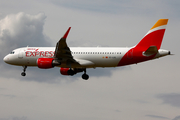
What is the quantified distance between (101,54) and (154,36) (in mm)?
9250

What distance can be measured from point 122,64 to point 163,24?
9.42 meters

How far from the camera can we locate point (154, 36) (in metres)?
47.9

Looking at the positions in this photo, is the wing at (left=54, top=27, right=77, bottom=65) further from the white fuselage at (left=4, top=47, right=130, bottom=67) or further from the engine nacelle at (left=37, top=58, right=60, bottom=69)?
the white fuselage at (left=4, top=47, right=130, bottom=67)

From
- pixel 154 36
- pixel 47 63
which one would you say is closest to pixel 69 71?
pixel 47 63

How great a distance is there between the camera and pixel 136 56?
47.5 meters

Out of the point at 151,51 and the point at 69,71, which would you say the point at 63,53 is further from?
the point at 151,51

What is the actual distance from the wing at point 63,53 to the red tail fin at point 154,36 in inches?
448

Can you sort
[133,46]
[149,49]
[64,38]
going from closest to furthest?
[64,38]
[149,49]
[133,46]

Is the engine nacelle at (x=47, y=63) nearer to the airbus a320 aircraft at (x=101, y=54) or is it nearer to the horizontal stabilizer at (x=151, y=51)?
the airbus a320 aircraft at (x=101, y=54)

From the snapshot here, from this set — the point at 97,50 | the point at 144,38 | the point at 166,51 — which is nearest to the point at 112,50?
the point at 97,50

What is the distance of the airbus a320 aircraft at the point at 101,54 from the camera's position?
46.6 metres

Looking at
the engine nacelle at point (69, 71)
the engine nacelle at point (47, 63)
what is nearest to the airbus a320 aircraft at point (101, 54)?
the engine nacelle at point (47, 63)

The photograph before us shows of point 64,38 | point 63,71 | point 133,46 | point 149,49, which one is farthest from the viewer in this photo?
point 63,71

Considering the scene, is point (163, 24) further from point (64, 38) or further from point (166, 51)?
point (64, 38)
